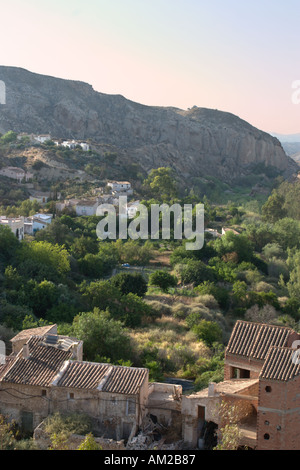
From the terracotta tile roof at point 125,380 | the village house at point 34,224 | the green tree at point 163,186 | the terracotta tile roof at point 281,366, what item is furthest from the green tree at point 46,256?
the green tree at point 163,186

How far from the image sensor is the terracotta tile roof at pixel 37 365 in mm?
11742

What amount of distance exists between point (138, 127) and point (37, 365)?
7880cm

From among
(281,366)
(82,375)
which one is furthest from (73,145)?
(281,366)

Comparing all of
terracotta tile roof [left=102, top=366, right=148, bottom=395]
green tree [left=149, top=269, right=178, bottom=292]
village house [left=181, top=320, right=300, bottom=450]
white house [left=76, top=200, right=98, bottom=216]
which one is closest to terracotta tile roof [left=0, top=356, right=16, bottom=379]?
terracotta tile roof [left=102, top=366, right=148, bottom=395]

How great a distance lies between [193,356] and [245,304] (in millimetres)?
8132

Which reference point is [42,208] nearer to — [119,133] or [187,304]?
[187,304]

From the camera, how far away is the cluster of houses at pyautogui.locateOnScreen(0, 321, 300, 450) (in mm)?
10094

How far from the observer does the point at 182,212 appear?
134 feet

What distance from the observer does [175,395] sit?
1206 cm

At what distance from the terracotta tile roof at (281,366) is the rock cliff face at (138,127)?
65.2m

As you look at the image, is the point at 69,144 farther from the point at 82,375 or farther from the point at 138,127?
the point at 82,375

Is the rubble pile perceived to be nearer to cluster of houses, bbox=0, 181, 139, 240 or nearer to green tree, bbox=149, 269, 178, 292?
green tree, bbox=149, 269, 178, 292

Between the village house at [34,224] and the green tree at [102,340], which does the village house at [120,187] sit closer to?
the village house at [34,224]
